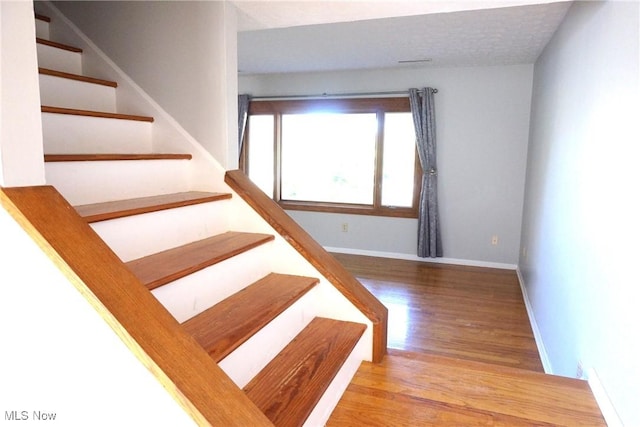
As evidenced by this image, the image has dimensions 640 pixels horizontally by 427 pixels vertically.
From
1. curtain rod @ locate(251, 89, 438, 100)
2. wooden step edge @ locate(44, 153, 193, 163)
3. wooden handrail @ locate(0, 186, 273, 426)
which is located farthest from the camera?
curtain rod @ locate(251, 89, 438, 100)

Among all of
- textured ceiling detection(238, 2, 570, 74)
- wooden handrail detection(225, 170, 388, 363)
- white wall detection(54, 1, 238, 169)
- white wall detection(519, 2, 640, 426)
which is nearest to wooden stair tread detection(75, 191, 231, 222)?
wooden handrail detection(225, 170, 388, 363)

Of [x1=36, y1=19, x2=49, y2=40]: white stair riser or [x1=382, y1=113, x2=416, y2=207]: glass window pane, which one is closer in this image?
[x1=36, y1=19, x2=49, y2=40]: white stair riser

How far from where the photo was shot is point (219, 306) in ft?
5.11

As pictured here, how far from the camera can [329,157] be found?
217 inches

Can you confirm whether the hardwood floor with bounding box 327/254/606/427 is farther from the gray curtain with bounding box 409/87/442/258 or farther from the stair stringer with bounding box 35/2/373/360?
the gray curtain with bounding box 409/87/442/258

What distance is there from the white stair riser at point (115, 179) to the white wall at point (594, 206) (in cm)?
189

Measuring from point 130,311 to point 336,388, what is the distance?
85 centimetres

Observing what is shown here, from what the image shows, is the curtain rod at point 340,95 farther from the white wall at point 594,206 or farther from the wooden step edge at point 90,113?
the wooden step edge at point 90,113

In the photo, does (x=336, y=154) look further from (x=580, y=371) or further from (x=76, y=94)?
(x=580, y=371)

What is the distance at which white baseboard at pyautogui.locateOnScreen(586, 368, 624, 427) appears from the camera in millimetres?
1357

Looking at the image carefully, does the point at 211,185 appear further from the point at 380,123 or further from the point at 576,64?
the point at 380,123

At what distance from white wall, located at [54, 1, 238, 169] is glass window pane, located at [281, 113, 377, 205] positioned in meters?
3.33

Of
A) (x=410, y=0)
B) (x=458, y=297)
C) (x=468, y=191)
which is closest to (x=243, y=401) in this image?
(x=410, y=0)

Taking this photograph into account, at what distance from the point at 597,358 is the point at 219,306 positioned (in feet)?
4.92
